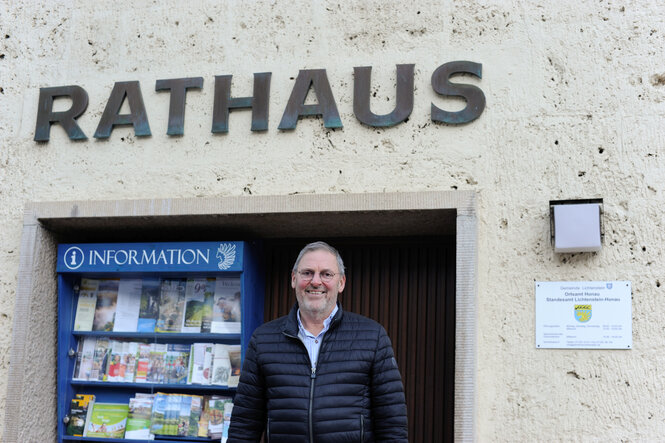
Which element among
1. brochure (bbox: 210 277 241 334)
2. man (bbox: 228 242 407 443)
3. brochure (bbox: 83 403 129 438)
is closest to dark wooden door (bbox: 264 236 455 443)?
brochure (bbox: 210 277 241 334)

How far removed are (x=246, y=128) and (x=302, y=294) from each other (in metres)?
1.60

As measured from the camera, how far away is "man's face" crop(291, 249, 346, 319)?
11.9 ft

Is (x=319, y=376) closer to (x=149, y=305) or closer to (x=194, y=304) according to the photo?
(x=194, y=304)

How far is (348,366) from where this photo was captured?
3.53m

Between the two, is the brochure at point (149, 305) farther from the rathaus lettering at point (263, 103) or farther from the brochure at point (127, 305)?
the rathaus lettering at point (263, 103)

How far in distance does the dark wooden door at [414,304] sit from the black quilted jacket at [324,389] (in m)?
1.50

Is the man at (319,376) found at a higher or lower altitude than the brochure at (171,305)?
lower

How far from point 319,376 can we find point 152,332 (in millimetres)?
1991

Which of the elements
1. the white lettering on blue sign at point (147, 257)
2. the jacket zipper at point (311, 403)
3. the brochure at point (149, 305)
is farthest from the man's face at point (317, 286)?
the brochure at point (149, 305)

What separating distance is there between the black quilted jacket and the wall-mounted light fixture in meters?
1.24

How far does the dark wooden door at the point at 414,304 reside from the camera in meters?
5.05

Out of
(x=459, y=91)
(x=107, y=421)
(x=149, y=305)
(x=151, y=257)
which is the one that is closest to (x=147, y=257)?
(x=151, y=257)

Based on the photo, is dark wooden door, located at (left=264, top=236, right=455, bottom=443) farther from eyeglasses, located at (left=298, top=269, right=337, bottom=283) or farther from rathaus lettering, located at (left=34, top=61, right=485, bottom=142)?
eyeglasses, located at (left=298, top=269, right=337, bottom=283)

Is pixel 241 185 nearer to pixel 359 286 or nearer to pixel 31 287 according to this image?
pixel 359 286
